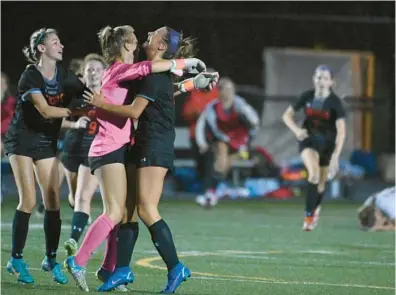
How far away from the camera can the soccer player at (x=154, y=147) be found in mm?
8305

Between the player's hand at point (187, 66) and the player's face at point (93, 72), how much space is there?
2.46m

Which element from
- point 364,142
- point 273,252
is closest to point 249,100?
point 364,142

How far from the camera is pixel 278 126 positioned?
23.5m

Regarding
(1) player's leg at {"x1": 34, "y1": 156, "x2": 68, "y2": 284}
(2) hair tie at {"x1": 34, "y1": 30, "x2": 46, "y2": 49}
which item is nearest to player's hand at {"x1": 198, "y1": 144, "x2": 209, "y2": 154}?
(1) player's leg at {"x1": 34, "y1": 156, "x2": 68, "y2": 284}

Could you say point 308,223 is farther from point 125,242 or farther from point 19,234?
point 125,242

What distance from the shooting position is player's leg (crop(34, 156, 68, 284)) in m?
9.10

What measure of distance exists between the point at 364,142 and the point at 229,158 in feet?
19.0

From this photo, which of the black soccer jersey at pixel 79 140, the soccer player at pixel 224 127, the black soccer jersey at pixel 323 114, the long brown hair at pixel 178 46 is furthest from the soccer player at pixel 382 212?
Result: the long brown hair at pixel 178 46

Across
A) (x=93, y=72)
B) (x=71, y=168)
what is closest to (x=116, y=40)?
(x=93, y=72)

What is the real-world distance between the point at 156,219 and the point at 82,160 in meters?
2.82

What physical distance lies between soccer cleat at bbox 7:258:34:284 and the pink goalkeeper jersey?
1.15 meters

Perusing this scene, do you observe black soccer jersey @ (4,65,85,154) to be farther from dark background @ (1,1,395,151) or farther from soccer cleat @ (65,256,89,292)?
dark background @ (1,1,395,151)

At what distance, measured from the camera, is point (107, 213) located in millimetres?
8328

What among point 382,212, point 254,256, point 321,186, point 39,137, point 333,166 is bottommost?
point 382,212
